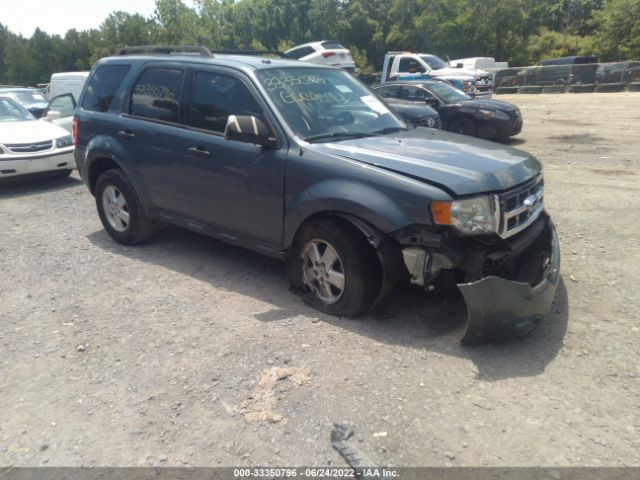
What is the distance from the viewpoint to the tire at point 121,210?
5.54 meters

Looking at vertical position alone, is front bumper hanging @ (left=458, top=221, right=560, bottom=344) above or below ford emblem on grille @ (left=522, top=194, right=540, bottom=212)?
below

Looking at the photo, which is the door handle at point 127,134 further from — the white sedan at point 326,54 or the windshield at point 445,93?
the white sedan at point 326,54

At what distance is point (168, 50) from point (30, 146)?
4.45m

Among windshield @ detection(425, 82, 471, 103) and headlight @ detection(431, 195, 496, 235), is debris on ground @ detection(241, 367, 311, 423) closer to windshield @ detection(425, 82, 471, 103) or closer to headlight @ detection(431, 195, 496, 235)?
headlight @ detection(431, 195, 496, 235)

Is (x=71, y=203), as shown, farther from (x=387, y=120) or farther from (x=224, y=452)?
(x=224, y=452)

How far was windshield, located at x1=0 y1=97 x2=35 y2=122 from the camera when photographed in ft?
31.2

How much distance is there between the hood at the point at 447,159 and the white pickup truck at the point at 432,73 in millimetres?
15176

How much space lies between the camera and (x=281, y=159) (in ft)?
13.6

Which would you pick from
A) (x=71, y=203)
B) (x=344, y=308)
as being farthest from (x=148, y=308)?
(x=71, y=203)

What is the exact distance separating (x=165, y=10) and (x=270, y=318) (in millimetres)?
65185

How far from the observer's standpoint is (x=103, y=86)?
5.81m

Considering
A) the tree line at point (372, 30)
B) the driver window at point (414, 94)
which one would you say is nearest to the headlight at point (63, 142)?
the driver window at point (414, 94)

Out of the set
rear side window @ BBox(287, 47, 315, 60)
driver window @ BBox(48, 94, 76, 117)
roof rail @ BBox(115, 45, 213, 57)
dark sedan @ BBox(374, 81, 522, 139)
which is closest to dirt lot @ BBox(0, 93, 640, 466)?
roof rail @ BBox(115, 45, 213, 57)

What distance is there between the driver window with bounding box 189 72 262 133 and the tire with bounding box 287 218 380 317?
115 cm
